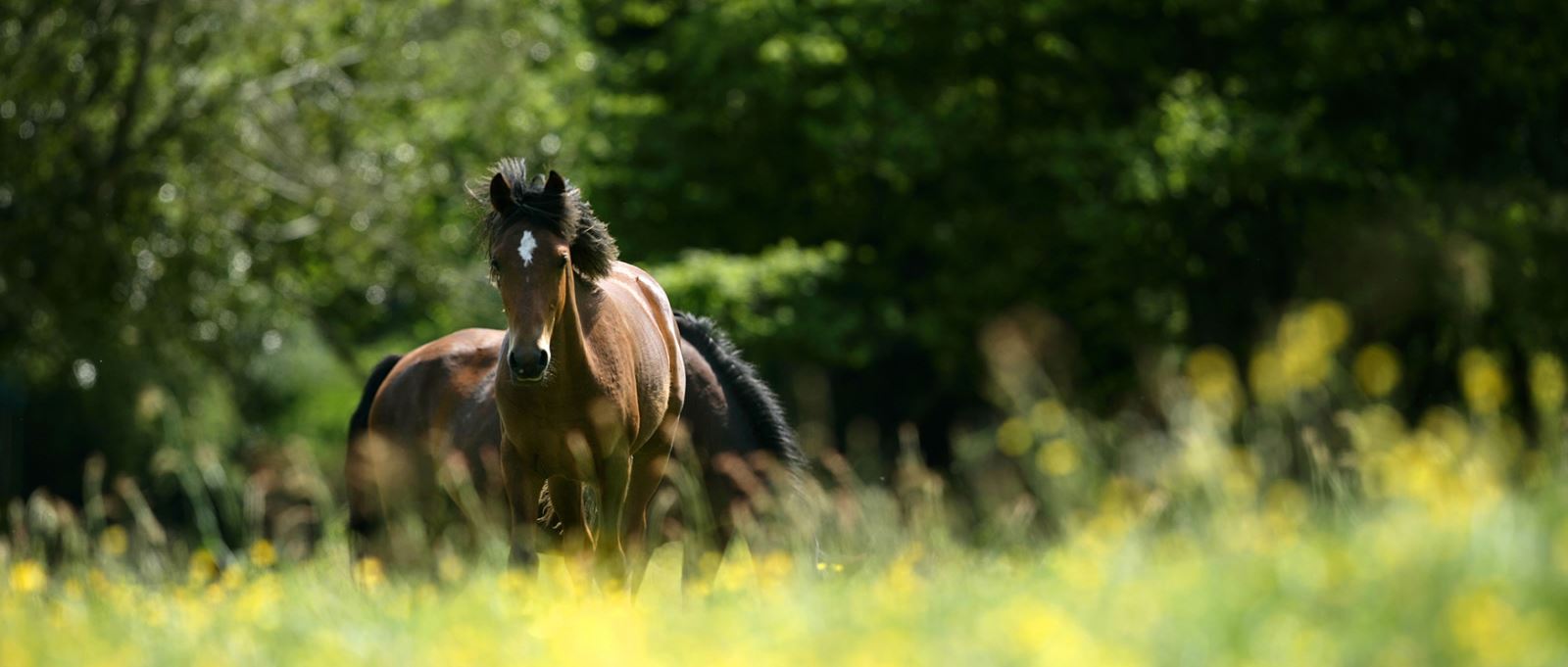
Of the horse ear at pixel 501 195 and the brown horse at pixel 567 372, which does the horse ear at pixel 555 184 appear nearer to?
the brown horse at pixel 567 372

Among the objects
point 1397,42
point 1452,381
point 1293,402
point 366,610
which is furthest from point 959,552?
point 1397,42

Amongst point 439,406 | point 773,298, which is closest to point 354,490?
point 439,406

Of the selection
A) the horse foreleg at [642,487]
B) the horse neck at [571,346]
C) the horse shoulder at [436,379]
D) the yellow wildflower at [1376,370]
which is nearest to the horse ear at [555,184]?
the horse neck at [571,346]

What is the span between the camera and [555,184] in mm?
7090

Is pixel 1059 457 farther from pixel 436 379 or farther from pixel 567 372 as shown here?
pixel 436 379

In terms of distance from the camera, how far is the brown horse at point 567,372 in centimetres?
686

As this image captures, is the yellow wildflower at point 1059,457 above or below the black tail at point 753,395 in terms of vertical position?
above

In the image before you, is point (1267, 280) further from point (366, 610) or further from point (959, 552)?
point (366, 610)

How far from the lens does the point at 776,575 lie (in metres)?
6.11

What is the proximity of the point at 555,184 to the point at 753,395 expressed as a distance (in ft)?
7.11

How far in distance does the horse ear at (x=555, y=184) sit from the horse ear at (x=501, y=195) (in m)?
0.15

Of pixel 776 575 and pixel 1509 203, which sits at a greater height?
pixel 776 575

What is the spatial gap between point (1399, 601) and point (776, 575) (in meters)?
2.66

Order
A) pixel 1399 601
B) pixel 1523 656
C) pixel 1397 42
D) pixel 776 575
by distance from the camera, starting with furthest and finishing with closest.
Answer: pixel 1397 42 → pixel 776 575 → pixel 1399 601 → pixel 1523 656
